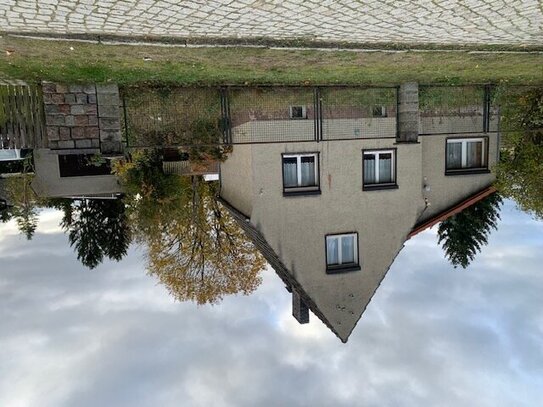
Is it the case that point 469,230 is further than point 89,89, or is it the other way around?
point 469,230

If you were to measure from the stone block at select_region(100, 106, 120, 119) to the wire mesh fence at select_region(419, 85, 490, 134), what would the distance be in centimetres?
812

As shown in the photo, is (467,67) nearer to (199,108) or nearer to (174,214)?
(199,108)

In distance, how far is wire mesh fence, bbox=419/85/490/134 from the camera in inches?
536

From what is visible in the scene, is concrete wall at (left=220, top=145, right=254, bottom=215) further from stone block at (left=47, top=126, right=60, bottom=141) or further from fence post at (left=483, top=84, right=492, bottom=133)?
fence post at (left=483, top=84, right=492, bottom=133)

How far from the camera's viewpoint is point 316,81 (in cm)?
1261

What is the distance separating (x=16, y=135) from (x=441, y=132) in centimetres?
1136

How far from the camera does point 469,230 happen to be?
21.6 metres

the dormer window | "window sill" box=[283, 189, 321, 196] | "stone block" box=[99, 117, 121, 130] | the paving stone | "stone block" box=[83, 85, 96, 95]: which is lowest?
"window sill" box=[283, 189, 321, 196]

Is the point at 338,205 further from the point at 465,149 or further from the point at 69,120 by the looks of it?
the point at 69,120

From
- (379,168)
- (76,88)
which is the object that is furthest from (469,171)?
(76,88)

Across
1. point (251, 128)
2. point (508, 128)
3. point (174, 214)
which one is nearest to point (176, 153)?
point (174, 214)

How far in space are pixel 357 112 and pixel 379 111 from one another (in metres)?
0.60

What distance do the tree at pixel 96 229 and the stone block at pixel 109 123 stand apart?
1379 centimetres

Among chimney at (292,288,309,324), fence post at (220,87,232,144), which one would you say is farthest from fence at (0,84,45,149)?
chimney at (292,288,309,324)
